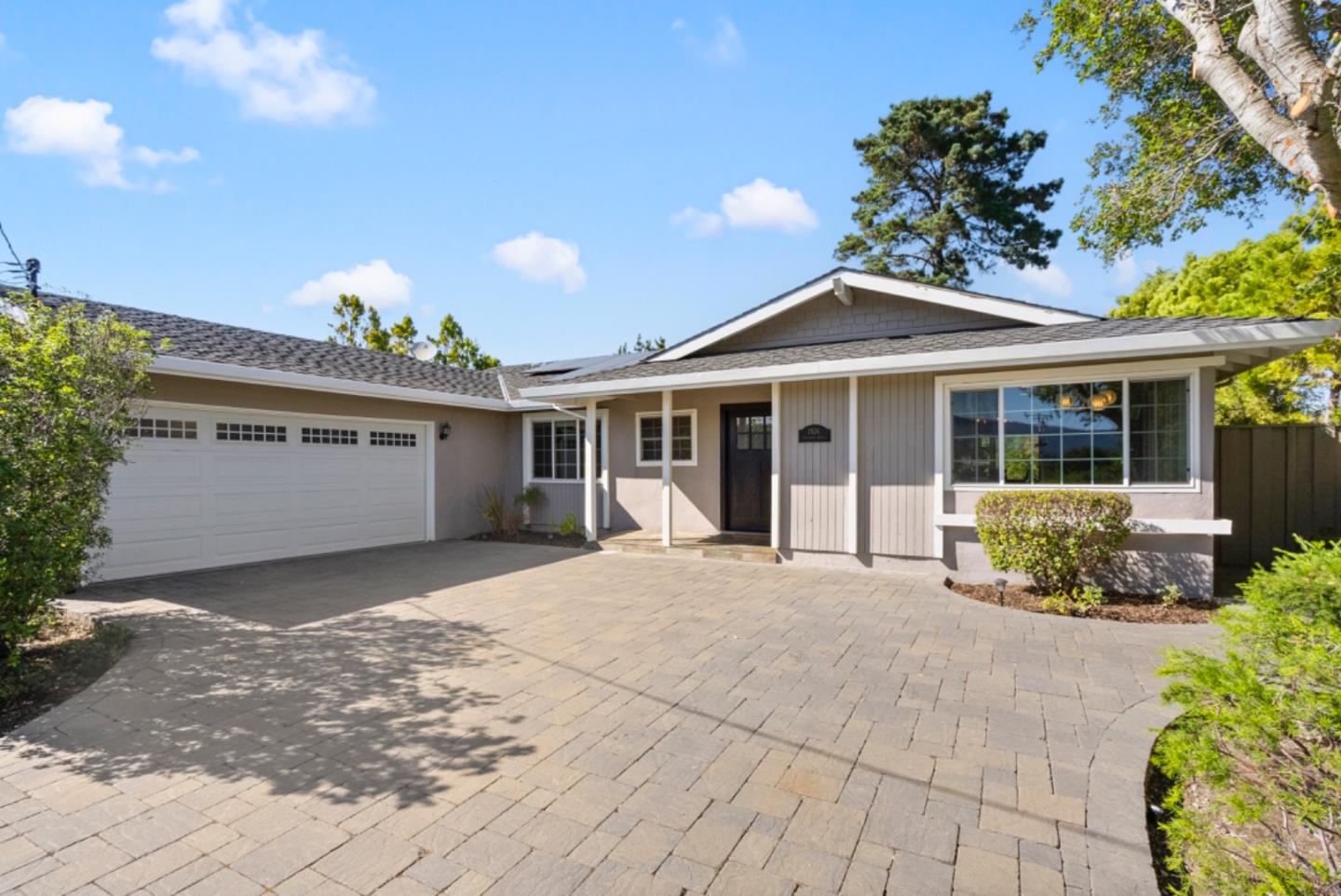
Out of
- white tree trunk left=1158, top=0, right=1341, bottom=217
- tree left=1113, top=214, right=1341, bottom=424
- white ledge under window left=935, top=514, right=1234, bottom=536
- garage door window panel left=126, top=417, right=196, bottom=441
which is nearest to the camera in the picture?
white tree trunk left=1158, top=0, right=1341, bottom=217

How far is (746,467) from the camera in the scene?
10.2 meters

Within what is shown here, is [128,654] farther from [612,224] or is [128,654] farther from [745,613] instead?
[612,224]

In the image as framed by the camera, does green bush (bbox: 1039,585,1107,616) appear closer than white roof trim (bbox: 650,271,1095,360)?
Yes

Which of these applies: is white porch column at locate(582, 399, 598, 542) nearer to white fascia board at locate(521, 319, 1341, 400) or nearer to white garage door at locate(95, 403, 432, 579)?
white fascia board at locate(521, 319, 1341, 400)

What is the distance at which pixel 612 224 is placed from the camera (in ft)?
40.2

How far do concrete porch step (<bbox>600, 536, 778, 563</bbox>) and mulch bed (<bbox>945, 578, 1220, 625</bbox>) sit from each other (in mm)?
2599

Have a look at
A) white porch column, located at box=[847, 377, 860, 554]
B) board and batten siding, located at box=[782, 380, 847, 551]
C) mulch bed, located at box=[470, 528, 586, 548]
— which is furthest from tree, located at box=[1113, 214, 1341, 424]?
mulch bed, located at box=[470, 528, 586, 548]

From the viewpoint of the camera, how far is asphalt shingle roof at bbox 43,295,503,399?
8156 millimetres

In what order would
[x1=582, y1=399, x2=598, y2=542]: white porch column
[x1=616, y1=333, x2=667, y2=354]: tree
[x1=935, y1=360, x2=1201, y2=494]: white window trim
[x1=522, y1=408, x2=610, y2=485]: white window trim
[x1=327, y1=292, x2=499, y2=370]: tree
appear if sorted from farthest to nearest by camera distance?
[x1=616, y1=333, x2=667, y2=354]: tree < [x1=327, y1=292, x2=499, y2=370]: tree < [x1=522, y1=408, x2=610, y2=485]: white window trim < [x1=582, y1=399, x2=598, y2=542]: white porch column < [x1=935, y1=360, x2=1201, y2=494]: white window trim

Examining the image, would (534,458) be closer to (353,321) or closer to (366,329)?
(366,329)

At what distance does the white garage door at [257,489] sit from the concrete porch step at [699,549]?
153 inches

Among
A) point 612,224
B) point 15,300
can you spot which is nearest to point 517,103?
point 612,224

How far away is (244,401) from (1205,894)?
10.2 meters

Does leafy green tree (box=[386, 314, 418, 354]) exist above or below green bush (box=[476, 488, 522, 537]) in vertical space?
above
